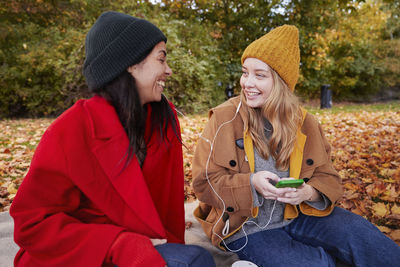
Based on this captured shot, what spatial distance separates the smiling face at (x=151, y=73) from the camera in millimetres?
1690

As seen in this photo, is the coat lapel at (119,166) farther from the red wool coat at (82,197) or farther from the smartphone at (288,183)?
the smartphone at (288,183)

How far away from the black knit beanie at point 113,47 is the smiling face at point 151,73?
5 centimetres

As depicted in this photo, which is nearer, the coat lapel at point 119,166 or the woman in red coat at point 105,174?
the woman in red coat at point 105,174

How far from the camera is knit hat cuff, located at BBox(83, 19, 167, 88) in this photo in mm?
1585

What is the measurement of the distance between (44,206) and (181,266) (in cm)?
70

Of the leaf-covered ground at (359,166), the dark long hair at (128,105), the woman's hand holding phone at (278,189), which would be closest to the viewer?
the dark long hair at (128,105)

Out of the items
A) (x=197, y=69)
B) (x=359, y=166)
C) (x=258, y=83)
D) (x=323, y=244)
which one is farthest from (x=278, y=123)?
(x=197, y=69)

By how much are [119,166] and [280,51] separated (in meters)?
1.31

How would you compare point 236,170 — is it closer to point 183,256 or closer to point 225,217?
point 225,217

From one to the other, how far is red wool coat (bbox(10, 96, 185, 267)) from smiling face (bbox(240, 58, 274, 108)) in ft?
Result: 3.13

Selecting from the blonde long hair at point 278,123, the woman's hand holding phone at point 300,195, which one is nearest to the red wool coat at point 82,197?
the woman's hand holding phone at point 300,195

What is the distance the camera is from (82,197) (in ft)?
5.19

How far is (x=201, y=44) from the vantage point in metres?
11.3

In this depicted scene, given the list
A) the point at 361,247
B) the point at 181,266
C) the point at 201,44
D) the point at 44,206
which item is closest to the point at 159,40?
the point at 44,206
